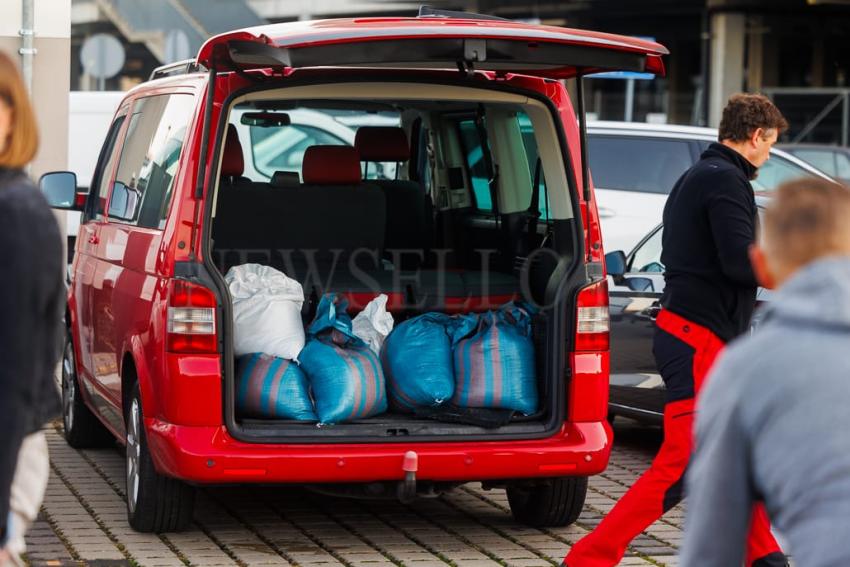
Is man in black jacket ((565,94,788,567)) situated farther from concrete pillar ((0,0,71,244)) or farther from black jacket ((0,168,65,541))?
concrete pillar ((0,0,71,244))

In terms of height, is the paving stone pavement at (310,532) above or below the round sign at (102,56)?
below

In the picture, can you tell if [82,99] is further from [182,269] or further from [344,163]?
[182,269]

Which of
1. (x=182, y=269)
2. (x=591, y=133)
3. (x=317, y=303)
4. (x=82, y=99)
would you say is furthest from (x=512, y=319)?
(x=82, y=99)

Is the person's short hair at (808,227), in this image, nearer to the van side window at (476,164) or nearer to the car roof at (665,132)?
the van side window at (476,164)

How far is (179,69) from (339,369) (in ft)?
5.62

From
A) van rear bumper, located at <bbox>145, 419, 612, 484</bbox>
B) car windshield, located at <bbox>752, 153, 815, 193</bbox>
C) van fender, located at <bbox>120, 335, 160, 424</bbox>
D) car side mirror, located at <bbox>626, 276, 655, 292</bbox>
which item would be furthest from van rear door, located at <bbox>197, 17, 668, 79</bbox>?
car windshield, located at <bbox>752, 153, 815, 193</bbox>

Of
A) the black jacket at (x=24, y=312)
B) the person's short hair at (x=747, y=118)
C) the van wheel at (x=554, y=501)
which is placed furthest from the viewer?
the van wheel at (x=554, y=501)

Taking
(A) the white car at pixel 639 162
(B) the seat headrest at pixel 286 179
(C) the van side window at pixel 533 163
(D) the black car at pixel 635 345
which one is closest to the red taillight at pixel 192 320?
(C) the van side window at pixel 533 163

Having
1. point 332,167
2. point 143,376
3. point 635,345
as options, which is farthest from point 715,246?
point 635,345

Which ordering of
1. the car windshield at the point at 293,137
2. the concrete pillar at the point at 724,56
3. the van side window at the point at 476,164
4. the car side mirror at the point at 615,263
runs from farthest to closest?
1. the concrete pillar at the point at 724,56
2. the car windshield at the point at 293,137
3. the van side window at the point at 476,164
4. the car side mirror at the point at 615,263

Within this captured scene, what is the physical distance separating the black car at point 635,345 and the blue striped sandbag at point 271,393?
7.72 feet

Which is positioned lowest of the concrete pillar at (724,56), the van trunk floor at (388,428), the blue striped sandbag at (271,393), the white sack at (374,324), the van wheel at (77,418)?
the van wheel at (77,418)

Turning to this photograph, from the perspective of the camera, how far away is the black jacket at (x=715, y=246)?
536 centimetres

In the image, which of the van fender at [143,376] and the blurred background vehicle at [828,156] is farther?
the blurred background vehicle at [828,156]
